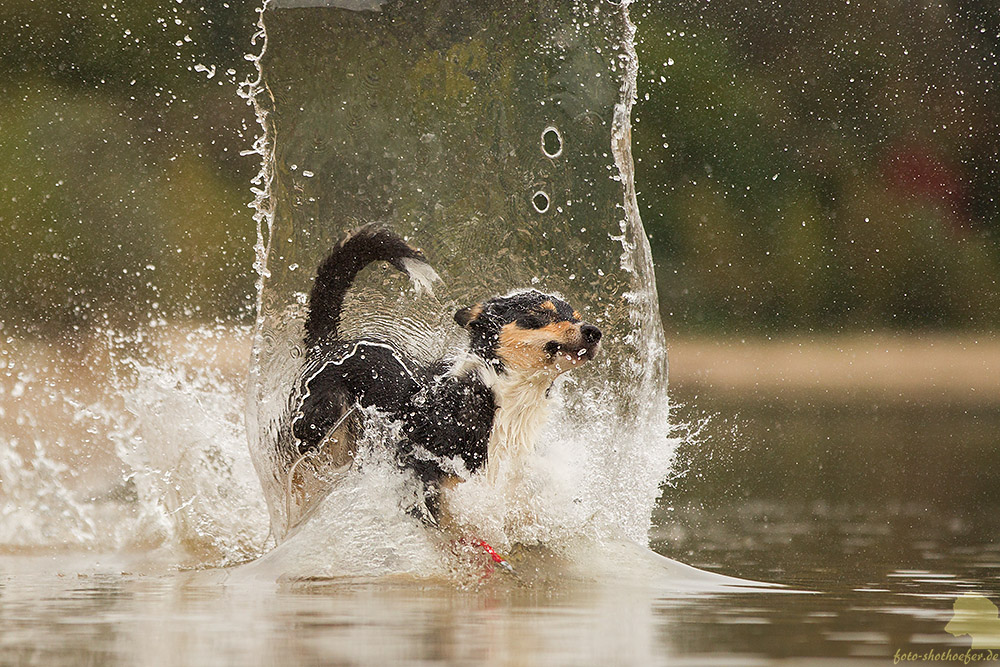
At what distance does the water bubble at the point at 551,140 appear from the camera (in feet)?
25.4

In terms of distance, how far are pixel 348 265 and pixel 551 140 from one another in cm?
163

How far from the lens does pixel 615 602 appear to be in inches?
207

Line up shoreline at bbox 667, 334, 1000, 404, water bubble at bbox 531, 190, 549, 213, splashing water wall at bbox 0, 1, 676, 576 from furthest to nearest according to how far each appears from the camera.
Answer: shoreline at bbox 667, 334, 1000, 404, water bubble at bbox 531, 190, 549, 213, splashing water wall at bbox 0, 1, 676, 576

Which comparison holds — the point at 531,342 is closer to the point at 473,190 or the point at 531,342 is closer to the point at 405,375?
the point at 405,375

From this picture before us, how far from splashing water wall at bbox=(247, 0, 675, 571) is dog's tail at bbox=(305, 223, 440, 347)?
174 mm

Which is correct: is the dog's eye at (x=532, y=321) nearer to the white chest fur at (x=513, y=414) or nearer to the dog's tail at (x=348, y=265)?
the white chest fur at (x=513, y=414)

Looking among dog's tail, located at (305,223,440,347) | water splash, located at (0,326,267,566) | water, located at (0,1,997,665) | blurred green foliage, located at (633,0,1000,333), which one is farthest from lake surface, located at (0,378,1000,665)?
blurred green foliage, located at (633,0,1000,333)

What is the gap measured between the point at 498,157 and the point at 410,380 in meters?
1.84

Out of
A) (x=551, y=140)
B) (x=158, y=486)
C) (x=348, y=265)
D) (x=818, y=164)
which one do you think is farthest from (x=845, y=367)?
(x=348, y=265)

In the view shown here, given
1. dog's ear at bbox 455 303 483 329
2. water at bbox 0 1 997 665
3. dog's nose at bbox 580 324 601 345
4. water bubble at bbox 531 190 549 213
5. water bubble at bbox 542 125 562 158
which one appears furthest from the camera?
water bubble at bbox 542 125 562 158

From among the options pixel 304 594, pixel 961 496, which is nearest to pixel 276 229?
pixel 304 594

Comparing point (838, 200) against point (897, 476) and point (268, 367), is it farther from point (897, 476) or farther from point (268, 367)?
point (268, 367)

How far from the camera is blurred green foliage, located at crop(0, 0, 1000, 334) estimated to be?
62.4 feet

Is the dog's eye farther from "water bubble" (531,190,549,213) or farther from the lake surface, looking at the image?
"water bubble" (531,190,549,213)
